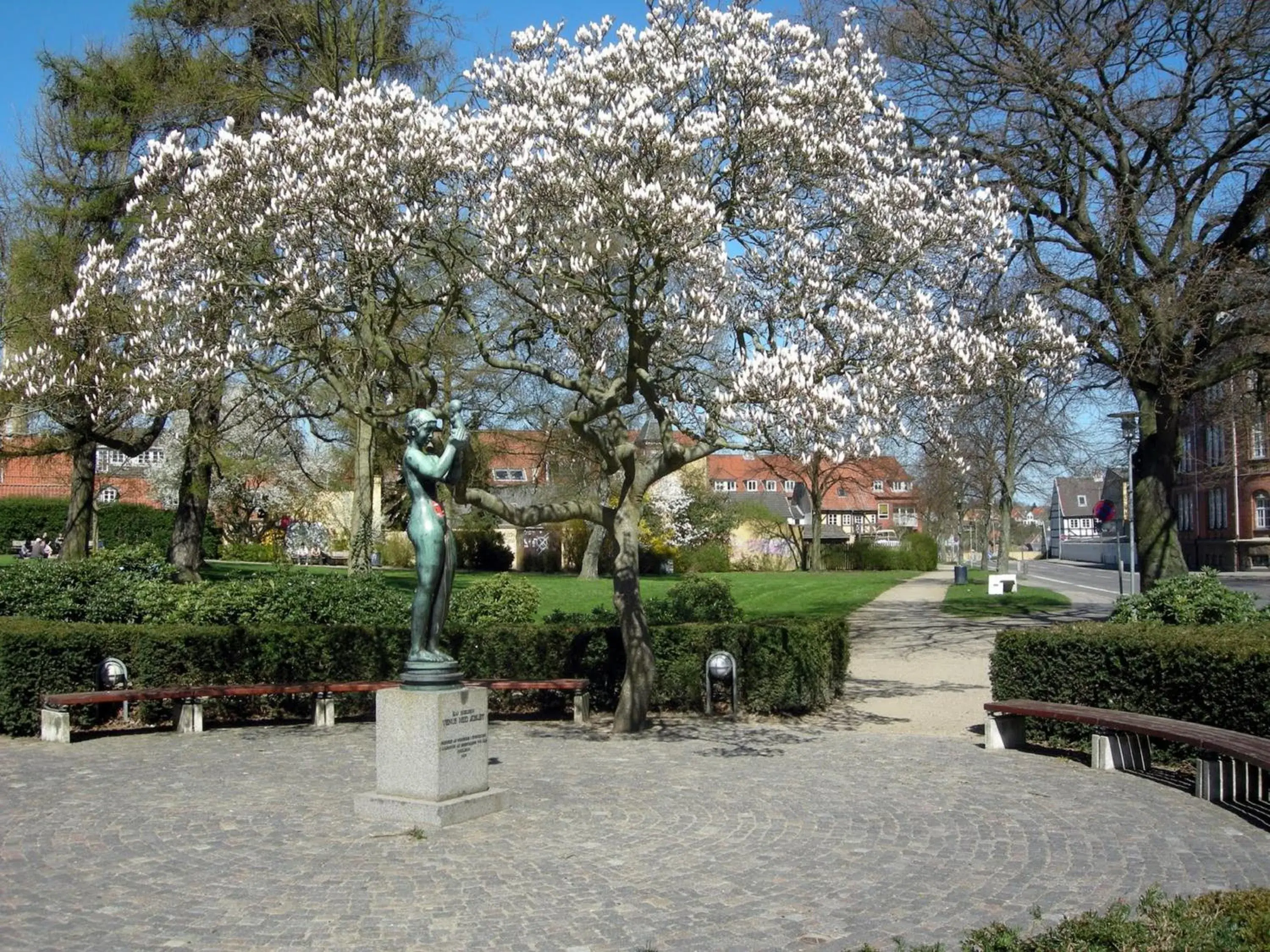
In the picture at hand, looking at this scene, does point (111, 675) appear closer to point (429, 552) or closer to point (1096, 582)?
point (429, 552)

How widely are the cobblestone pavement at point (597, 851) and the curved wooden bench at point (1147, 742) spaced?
13.4 inches

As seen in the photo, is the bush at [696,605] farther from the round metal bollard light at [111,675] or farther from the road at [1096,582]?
the road at [1096,582]

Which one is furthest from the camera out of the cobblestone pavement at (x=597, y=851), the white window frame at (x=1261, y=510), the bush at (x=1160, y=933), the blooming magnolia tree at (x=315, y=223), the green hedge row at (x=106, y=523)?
the white window frame at (x=1261, y=510)

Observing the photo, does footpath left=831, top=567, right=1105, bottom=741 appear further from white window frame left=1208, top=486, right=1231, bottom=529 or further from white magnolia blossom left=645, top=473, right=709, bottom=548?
white window frame left=1208, top=486, right=1231, bottom=529

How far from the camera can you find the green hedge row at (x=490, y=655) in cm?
1280

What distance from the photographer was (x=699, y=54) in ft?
→ 37.1

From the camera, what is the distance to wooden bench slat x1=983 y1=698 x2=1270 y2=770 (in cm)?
852

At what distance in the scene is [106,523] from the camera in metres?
48.2

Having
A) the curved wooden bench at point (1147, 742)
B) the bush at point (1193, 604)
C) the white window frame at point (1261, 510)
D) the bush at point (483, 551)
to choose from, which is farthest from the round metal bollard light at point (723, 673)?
the white window frame at point (1261, 510)

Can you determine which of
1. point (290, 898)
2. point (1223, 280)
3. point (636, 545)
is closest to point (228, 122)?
point (636, 545)

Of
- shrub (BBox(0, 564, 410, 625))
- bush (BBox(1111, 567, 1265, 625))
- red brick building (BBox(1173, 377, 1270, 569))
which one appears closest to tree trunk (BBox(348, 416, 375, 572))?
shrub (BBox(0, 564, 410, 625))

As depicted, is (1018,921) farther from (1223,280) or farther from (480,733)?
(1223,280)

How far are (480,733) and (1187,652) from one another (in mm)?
6700

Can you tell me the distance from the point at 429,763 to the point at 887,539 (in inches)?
3128
